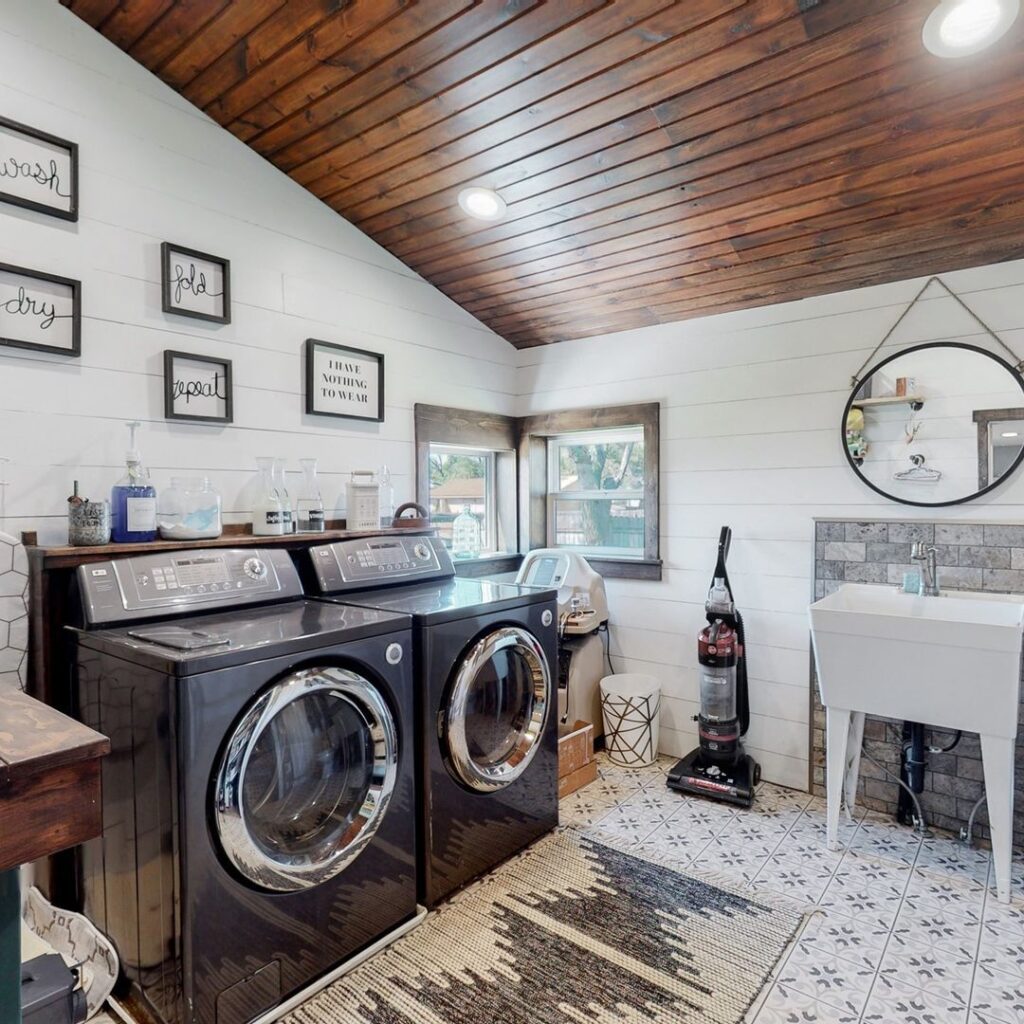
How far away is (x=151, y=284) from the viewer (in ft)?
7.35

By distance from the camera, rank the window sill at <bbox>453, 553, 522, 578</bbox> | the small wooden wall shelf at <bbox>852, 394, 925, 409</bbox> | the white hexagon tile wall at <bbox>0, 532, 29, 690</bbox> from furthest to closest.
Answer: the window sill at <bbox>453, 553, 522, 578</bbox> < the small wooden wall shelf at <bbox>852, 394, 925, 409</bbox> < the white hexagon tile wall at <bbox>0, 532, 29, 690</bbox>

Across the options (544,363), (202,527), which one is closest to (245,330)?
(202,527)

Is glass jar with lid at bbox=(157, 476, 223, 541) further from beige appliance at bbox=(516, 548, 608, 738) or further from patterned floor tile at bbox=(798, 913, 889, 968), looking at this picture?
patterned floor tile at bbox=(798, 913, 889, 968)

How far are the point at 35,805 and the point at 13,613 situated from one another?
1122mm

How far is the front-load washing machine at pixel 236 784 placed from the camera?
1496mm

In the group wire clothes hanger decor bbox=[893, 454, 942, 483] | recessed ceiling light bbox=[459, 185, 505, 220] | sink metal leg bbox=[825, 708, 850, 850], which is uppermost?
recessed ceiling light bbox=[459, 185, 505, 220]

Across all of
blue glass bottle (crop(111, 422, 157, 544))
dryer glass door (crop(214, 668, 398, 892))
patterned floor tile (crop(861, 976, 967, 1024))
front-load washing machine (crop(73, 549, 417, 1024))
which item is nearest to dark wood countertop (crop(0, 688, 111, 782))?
front-load washing machine (crop(73, 549, 417, 1024))

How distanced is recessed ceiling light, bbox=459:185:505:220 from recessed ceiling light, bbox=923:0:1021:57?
142 cm

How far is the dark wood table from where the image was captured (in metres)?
0.97

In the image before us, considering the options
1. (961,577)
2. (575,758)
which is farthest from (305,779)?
(961,577)

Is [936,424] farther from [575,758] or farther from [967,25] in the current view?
[575,758]

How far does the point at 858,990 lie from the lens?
5.65 ft

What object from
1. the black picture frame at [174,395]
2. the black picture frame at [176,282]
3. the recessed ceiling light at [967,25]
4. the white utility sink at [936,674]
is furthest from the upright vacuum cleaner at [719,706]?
the black picture frame at [176,282]

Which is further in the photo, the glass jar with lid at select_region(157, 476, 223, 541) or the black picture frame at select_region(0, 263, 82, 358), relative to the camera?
the glass jar with lid at select_region(157, 476, 223, 541)
